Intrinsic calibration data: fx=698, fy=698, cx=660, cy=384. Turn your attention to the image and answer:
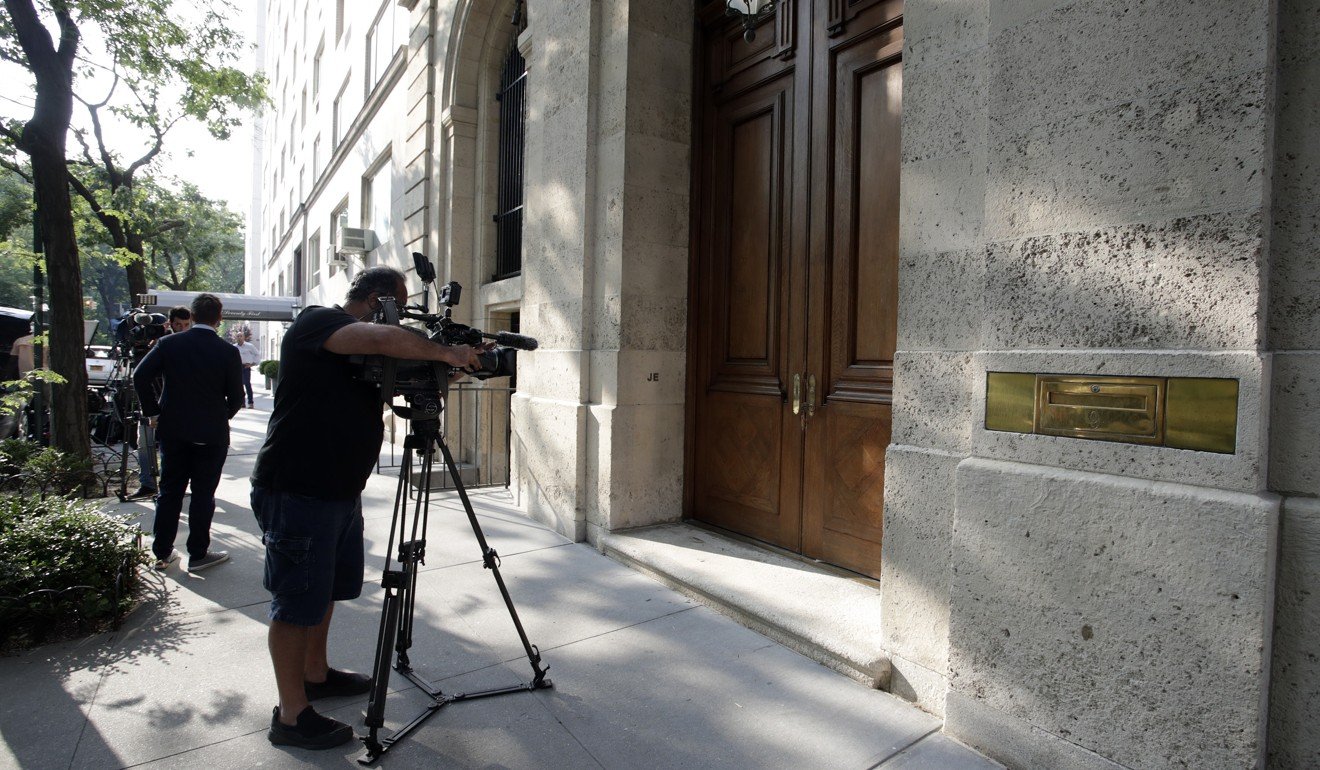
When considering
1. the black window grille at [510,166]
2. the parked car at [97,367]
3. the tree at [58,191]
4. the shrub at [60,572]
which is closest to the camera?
the shrub at [60,572]

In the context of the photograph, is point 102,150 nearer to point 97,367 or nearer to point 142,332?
point 97,367

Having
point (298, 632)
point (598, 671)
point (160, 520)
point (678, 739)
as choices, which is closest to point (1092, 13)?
point (678, 739)

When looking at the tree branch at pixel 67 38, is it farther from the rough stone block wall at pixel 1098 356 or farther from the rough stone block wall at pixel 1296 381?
the rough stone block wall at pixel 1296 381

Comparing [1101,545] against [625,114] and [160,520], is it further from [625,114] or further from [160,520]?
[160,520]

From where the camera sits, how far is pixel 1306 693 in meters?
2.11

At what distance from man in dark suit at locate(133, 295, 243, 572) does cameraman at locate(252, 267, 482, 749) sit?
8.15 ft

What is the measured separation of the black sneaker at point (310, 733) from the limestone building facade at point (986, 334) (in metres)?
2.41

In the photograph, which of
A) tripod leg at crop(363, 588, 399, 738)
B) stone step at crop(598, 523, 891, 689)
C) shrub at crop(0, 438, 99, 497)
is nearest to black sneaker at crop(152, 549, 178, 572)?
shrub at crop(0, 438, 99, 497)

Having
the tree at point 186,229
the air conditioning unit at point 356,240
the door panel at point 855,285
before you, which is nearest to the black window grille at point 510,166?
the door panel at point 855,285

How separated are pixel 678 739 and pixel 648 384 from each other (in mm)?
3031

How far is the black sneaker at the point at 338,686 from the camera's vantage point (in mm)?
3195

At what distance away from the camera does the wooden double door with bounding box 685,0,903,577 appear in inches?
163

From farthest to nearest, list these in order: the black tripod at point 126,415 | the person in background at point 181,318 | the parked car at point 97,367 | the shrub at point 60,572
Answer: the parked car at point 97,367, the black tripod at point 126,415, the person in background at point 181,318, the shrub at point 60,572

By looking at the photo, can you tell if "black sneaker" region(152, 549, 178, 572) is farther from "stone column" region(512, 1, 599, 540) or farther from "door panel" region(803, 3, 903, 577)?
"door panel" region(803, 3, 903, 577)
